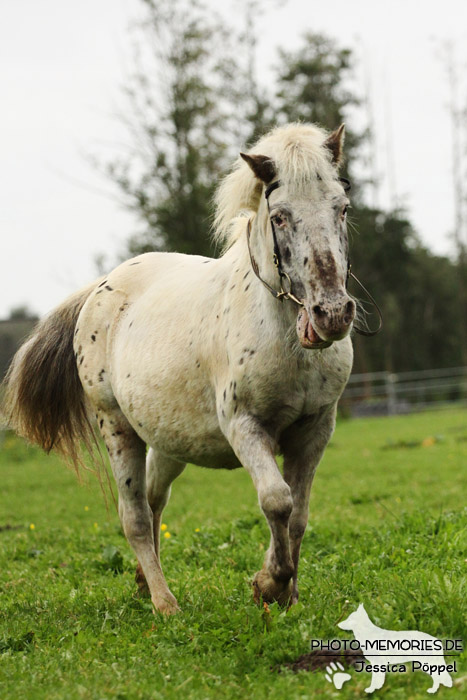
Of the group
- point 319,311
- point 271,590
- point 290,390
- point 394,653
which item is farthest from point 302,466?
point 394,653

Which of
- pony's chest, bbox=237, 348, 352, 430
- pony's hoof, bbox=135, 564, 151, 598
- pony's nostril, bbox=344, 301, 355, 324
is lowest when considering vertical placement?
pony's hoof, bbox=135, 564, 151, 598

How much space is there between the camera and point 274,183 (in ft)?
12.3

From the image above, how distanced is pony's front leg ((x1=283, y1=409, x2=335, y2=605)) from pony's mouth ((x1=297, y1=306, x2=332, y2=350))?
0.72m

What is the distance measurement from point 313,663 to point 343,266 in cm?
165

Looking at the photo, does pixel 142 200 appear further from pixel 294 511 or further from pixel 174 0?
pixel 294 511

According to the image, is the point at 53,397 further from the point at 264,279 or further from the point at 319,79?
the point at 319,79

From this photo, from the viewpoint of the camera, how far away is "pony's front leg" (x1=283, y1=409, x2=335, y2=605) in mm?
4109

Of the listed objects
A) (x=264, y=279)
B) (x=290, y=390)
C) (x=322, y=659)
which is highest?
(x=264, y=279)

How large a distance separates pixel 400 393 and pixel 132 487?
86.6 ft

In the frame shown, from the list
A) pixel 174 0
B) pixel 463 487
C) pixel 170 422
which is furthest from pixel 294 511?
pixel 174 0

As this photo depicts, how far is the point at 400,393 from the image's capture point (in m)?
30.5

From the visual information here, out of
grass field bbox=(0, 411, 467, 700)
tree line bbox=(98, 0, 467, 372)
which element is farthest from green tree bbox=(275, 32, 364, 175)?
grass field bbox=(0, 411, 467, 700)

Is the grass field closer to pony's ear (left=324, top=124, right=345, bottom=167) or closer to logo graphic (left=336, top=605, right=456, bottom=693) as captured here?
logo graphic (left=336, top=605, right=456, bottom=693)

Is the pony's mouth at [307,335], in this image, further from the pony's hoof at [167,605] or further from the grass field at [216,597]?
the pony's hoof at [167,605]
